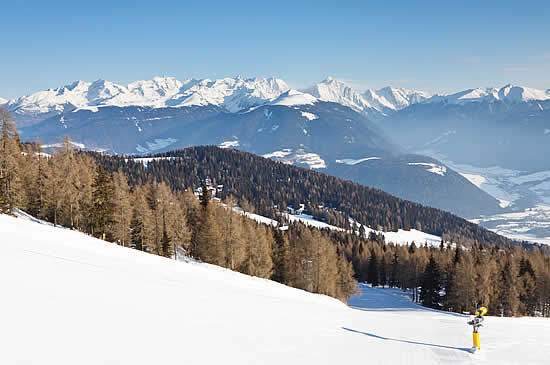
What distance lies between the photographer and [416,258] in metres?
93.5

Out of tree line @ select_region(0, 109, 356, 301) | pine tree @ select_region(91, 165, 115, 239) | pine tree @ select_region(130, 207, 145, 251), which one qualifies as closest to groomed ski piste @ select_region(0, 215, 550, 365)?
pine tree @ select_region(91, 165, 115, 239)

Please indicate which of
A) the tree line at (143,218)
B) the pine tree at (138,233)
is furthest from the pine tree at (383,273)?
the pine tree at (138,233)

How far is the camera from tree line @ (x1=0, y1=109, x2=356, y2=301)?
171 ft

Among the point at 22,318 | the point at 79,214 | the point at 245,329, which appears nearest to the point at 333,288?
the point at 79,214

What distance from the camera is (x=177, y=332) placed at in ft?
37.5

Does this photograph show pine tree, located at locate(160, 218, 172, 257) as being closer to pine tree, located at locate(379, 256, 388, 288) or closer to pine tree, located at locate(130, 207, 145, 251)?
pine tree, located at locate(130, 207, 145, 251)

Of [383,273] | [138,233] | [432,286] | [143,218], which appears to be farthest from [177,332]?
[383,273]

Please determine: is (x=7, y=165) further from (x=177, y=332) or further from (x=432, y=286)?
(x=432, y=286)

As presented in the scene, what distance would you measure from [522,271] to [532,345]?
74.7m

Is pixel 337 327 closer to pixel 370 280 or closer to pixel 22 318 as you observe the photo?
pixel 22 318

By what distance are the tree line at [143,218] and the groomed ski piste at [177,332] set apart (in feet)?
118

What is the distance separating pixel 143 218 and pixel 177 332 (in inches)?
1980

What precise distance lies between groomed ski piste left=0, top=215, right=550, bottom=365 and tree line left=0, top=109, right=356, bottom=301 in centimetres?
3611

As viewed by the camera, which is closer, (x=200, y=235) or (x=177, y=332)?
(x=177, y=332)
